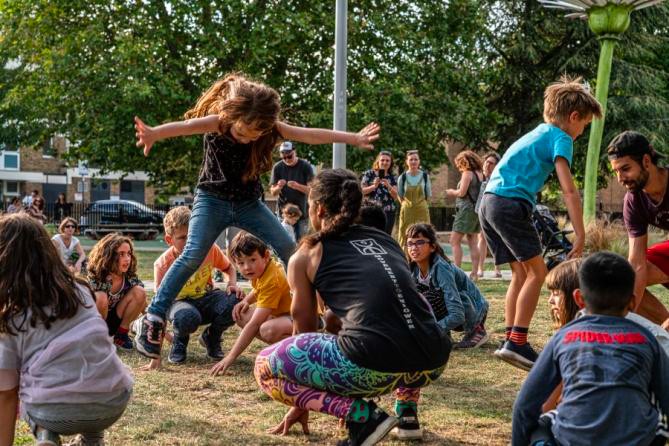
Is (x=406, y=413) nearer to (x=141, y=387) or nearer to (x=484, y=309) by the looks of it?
(x=141, y=387)

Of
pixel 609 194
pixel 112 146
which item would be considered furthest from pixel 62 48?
pixel 609 194

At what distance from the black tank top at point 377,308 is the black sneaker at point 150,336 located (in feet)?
6.76

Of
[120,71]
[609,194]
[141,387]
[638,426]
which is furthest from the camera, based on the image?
[609,194]

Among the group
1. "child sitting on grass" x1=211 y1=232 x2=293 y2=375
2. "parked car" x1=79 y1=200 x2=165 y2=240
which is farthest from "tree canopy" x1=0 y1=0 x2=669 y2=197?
"child sitting on grass" x1=211 y1=232 x2=293 y2=375

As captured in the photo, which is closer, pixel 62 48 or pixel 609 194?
pixel 62 48

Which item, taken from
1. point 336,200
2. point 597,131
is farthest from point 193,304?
point 597,131

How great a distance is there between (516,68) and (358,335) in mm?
28062

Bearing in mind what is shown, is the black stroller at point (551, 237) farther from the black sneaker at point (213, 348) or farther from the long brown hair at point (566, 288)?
the long brown hair at point (566, 288)

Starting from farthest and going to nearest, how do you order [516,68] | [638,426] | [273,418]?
1. [516,68]
2. [273,418]
3. [638,426]

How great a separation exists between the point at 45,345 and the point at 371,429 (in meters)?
1.44

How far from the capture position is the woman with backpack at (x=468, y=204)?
12297mm

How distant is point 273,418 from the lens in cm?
464

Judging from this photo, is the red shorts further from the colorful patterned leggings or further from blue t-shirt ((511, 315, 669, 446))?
blue t-shirt ((511, 315, 669, 446))

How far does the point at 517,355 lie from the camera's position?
532cm
